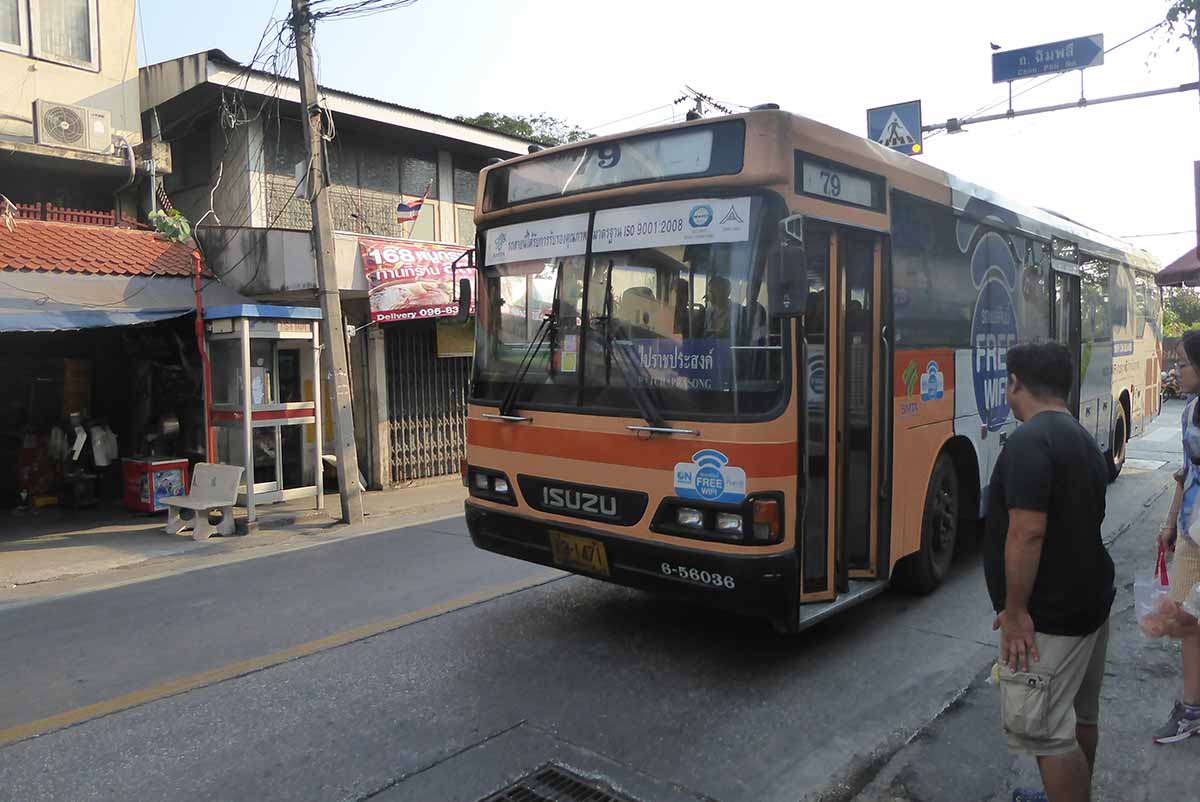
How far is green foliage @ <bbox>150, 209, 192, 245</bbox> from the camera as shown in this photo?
1209 cm

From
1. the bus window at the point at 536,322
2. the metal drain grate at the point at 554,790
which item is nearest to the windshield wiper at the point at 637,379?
the bus window at the point at 536,322

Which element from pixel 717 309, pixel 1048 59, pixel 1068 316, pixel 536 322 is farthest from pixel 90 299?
pixel 1048 59

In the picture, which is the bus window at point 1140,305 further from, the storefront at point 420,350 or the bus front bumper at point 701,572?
the bus front bumper at point 701,572

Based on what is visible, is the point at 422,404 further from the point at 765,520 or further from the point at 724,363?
the point at 765,520

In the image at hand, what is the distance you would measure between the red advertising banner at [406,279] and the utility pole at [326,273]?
1.87m

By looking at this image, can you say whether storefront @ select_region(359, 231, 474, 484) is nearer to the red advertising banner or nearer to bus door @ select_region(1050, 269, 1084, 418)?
the red advertising banner

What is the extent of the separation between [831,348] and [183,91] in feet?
37.2

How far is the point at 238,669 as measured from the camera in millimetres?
4934

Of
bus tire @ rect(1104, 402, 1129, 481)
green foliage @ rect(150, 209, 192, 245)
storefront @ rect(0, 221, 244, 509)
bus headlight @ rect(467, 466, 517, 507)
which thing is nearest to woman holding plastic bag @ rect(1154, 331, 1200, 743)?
bus headlight @ rect(467, 466, 517, 507)

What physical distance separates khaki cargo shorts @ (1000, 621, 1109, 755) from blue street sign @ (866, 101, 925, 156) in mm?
12471

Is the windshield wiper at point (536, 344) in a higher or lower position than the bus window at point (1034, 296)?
lower

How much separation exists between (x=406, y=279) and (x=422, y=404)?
93.7 inches

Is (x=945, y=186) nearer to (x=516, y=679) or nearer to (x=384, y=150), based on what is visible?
(x=516, y=679)

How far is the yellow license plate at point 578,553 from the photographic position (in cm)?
464
